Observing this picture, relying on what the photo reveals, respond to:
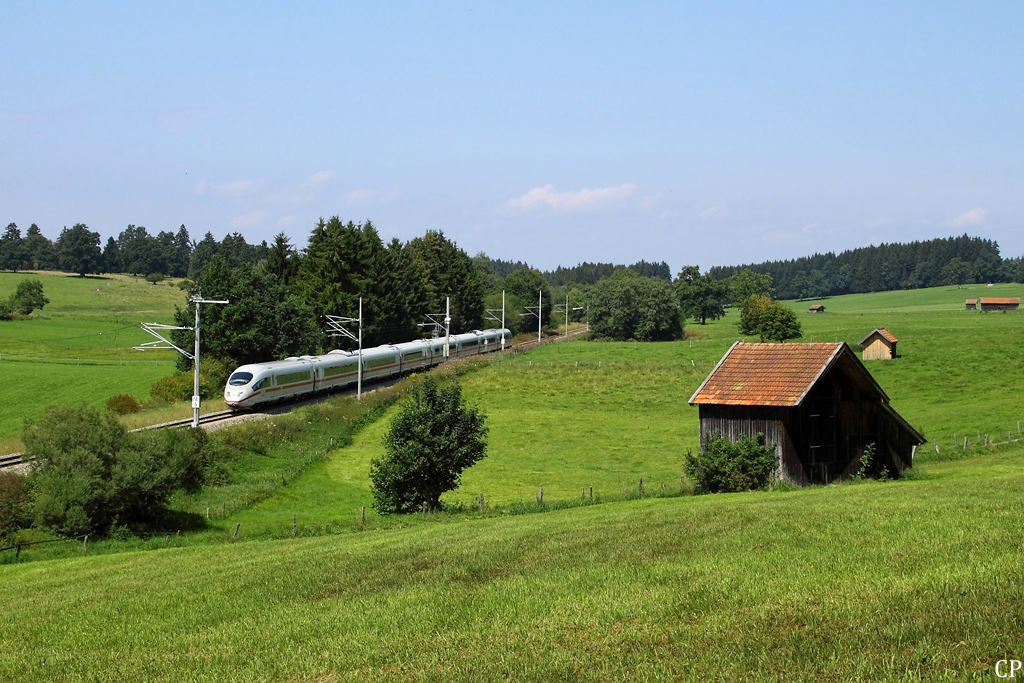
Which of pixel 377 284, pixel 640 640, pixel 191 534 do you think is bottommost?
pixel 191 534

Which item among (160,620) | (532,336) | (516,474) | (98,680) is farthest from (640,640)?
(532,336)

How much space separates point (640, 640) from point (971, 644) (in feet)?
10.2

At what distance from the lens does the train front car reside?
177 ft

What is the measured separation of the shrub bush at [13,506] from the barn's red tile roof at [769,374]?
71.4 feet

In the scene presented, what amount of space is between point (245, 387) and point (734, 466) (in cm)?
3190

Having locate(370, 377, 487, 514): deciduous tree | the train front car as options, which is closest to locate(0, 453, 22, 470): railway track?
locate(370, 377, 487, 514): deciduous tree

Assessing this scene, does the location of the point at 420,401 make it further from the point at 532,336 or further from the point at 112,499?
the point at 532,336

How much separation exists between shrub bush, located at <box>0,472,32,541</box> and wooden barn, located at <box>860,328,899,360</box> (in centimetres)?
6275

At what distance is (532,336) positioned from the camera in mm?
139750

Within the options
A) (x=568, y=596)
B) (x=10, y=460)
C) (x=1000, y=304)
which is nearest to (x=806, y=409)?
(x=568, y=596)

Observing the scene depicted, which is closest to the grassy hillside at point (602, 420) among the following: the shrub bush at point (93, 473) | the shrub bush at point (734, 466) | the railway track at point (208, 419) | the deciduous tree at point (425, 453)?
the deciduous tree at point (425, 453)

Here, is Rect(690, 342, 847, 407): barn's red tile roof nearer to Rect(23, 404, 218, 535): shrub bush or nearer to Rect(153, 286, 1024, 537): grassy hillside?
Rect(153, 286, 1024, 537): grassy hillside

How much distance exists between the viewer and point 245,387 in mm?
54156

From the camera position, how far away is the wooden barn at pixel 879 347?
75875 millimetres
